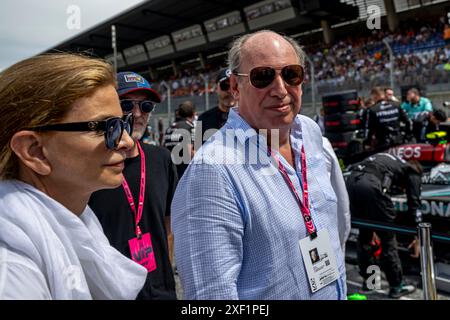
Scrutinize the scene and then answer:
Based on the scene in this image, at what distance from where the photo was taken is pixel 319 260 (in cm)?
137

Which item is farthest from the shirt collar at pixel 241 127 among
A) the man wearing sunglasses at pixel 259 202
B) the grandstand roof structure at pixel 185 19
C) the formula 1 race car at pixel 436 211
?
the grandstand roof structure at pixel 185 19

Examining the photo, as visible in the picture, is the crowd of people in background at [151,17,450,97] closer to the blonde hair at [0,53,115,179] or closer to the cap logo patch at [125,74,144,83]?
the cap logo patch at [125,74,144,83]

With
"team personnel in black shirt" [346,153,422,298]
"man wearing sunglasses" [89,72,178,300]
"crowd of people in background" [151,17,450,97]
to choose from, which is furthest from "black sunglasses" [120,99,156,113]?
"crowd of people in background" [151,17,450,97]

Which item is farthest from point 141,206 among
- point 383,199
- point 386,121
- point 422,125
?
point 422,125

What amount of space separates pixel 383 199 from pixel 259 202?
2823 mm

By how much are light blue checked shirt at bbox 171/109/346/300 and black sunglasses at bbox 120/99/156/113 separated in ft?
2.98

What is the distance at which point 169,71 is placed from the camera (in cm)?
3675

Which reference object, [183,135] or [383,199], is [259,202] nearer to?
[383,199]

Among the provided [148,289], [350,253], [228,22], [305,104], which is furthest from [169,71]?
[148,289]

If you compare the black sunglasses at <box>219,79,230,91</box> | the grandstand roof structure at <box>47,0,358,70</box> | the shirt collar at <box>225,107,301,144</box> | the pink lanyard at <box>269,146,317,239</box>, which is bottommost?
the pink lanyard at <box>269,146,317,239</box>

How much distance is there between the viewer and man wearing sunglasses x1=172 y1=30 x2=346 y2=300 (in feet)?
3.98

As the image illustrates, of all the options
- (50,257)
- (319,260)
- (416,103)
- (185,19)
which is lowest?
(416,103)

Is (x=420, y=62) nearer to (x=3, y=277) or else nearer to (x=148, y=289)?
(x=148, y=289)

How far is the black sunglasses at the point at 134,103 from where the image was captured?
6.97ft
